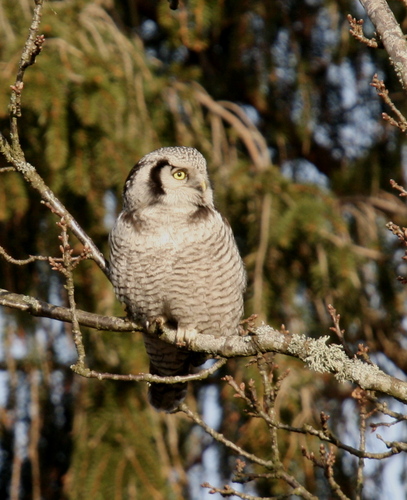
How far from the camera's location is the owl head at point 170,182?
3152 mm

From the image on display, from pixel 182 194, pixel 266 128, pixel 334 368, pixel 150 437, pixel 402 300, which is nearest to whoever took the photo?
pixel 334 368

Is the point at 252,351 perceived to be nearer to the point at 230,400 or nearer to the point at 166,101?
the point at 230,400

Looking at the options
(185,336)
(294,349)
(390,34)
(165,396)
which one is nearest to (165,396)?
(165,396)

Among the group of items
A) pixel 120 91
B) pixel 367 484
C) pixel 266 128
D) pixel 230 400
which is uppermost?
pixel 266 128

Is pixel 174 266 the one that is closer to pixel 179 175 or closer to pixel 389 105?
pixel 179 175

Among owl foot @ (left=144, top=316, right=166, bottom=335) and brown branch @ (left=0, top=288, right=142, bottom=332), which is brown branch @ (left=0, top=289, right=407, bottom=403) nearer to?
brown branch @ (left=0, top=288, right=142, bottom=332)

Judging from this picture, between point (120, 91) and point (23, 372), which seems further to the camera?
point (23, 372)

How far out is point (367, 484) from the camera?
457 centimetres

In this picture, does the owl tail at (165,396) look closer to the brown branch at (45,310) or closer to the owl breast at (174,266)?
the owl breast at (174,266)

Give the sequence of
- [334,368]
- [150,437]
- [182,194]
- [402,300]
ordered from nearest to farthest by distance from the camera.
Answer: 1. [334,368]
2. [182,194]
3. [150,437]
4. [402,300]

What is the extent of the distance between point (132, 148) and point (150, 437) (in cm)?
142

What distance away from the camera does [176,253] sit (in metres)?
2.98

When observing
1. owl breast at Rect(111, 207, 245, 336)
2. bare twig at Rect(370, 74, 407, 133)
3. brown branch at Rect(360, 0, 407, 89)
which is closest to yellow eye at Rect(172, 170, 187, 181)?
owl breast at Rect(111, 207, 245, 336)

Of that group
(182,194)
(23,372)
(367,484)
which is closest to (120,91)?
(182,194)
